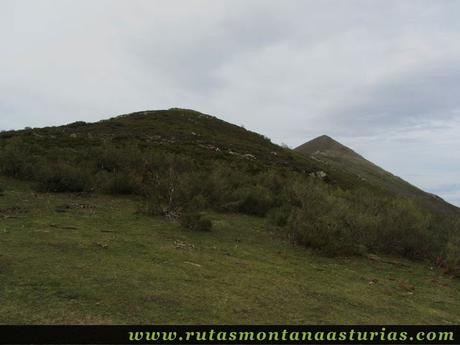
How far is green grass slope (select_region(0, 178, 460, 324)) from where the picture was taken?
5422 mm

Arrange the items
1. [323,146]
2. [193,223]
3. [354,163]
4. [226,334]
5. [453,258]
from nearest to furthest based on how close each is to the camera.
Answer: [226,334], [453,258], [193,223], [354,163], [323,146]

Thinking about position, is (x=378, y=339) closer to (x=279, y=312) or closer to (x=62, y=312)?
(x=279, y=312)

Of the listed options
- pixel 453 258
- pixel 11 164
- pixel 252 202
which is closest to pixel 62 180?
pixel 11 164

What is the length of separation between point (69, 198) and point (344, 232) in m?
8.73

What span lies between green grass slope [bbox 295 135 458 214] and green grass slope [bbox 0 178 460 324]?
1893 inches

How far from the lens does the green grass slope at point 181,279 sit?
5.42m

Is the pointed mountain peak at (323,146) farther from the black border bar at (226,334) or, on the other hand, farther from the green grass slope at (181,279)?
the black border bar at (226,334)

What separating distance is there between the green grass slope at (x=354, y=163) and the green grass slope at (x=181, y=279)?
48.1 meters

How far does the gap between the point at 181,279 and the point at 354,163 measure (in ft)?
207

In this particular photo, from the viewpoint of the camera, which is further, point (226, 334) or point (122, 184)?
point (122, 184)

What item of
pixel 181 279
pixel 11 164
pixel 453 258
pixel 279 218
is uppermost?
pixel 11 164

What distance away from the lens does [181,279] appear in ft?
22.5

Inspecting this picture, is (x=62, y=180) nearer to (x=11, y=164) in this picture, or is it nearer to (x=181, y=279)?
(x=11, y=164)

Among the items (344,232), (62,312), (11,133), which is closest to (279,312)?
(62,312)
